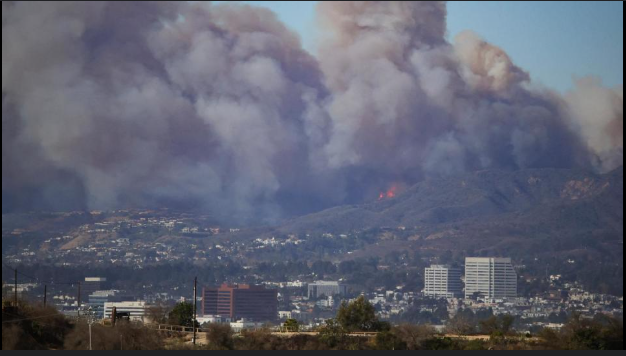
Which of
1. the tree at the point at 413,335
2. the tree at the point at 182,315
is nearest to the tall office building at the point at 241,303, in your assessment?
the tree at the point at 182,315

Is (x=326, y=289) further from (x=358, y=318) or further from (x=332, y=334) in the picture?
(x=332, y=334)

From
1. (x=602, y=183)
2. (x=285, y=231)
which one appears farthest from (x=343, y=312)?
(x=602, y=183)

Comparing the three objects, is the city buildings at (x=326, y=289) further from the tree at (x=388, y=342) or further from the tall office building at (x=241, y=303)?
the tree at (x=388, y=342)

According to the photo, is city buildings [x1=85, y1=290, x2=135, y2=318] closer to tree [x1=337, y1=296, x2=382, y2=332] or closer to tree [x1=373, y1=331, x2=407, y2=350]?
tree [x1=337, y1=296, x2=382, y2=332]

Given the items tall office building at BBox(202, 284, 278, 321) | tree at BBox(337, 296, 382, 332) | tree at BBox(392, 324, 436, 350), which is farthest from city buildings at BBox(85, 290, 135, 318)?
tree at BBox(392, 324, 436, 350)

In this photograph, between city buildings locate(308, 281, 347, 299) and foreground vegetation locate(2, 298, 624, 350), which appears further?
city buildings locate(308, 281, 347, 299)

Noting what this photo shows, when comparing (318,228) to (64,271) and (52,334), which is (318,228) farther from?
(52,334)
